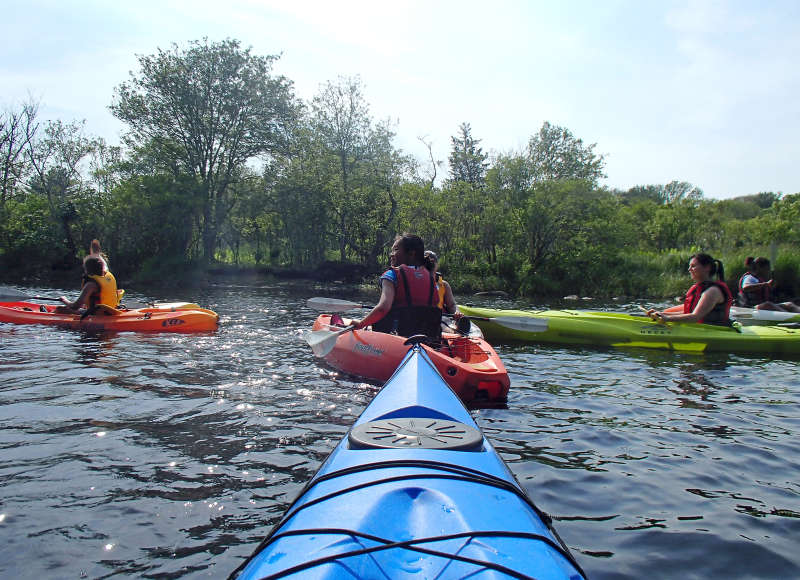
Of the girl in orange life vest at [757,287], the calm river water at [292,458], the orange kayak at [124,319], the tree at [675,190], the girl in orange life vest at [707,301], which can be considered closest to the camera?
the calm river water at [292,458]

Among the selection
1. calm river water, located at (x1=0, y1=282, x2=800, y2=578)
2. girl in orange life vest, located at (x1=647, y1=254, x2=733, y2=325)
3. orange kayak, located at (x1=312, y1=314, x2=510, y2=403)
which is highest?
girl in orange life vest, located at (x1=647, y1=254, x2=733, y2=325)

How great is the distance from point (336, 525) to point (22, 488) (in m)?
2.24

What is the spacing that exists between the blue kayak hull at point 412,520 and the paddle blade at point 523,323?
19.5 ft

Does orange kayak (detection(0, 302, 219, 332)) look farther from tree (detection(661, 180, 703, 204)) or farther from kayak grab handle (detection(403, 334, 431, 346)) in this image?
tree (detection(661, 180, 703, 204))

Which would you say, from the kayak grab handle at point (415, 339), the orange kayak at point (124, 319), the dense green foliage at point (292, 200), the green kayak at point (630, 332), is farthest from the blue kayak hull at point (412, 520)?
the dense green foliage at point (292, 200)

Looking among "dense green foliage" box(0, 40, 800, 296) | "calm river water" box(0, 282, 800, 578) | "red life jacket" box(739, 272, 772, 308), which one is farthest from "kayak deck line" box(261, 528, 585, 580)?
"dense green foliage" box(0, 40, 800, 296)

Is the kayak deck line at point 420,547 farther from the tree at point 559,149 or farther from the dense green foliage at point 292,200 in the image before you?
the tree at point 559,149

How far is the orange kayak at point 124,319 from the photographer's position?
24.3ft

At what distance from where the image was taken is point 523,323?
7.92 metres

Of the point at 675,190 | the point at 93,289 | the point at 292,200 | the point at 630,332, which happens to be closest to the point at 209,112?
the point at 292,200

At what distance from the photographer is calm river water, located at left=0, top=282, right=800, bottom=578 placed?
2217 millimetres

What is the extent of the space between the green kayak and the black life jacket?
276 centimetres

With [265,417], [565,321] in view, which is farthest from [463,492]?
[565,321]

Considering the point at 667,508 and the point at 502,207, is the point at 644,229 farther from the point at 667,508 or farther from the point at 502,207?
the point at 667,508
